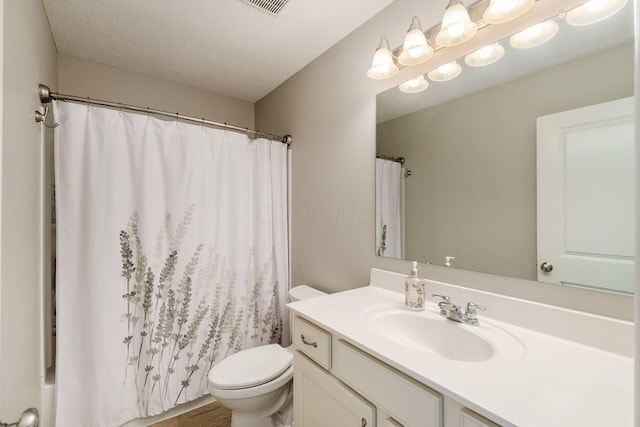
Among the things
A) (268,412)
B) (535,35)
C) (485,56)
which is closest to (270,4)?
(485,56)

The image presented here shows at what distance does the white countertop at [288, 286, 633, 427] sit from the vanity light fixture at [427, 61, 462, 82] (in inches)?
40.4

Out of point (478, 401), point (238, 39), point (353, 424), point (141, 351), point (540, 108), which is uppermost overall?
point (238, 39)

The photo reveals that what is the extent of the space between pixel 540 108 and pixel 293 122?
1584 mm

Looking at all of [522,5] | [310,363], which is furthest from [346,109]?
[310,363]

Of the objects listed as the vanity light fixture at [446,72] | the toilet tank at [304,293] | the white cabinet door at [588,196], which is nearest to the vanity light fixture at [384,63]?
the vanity light fixture at [446,72]

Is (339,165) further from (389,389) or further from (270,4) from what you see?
(389,389)

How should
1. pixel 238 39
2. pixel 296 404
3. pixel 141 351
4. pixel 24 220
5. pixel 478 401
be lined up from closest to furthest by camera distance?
pixel 478 401
pixel 24 220
pixel 296 404
pixel 141 351
pixel 238 39

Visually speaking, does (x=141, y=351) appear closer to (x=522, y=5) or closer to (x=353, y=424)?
(x=353, y=424)

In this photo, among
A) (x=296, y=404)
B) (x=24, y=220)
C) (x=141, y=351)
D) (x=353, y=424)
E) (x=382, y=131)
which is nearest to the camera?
(x=353, y=424)

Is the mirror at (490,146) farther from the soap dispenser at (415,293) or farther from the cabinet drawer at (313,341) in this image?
the cabinet drawer at (313,341)

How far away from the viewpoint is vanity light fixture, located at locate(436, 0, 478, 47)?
1.03 m

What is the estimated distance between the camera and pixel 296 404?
1.18 metres

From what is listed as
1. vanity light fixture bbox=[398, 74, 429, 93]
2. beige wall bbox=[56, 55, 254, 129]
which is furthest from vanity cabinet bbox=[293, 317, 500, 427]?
beige wall bbox=[56, 55, 254, 129]

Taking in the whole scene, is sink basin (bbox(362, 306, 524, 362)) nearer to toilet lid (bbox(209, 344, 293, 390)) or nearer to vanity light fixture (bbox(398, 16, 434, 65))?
toilet lid (bbox(209, 344, 293, 390))
